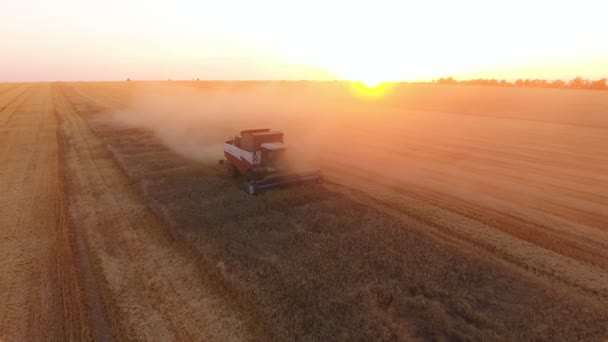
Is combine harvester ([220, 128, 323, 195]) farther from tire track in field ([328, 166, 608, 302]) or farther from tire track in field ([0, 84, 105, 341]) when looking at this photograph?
tire track in field ([0, 84, 105, 341])


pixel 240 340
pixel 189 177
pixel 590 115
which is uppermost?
pixel 590 115

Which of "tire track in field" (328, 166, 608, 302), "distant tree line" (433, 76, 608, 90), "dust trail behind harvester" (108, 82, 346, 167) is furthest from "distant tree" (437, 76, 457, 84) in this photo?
"tire track in field" (328, 166, 608, 302)

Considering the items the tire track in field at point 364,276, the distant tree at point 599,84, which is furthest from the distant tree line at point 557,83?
the tire track in field at point 364,276

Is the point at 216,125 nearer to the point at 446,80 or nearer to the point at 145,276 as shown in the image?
the point at 145,276

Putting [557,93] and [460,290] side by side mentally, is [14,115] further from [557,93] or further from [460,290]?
[557,93]

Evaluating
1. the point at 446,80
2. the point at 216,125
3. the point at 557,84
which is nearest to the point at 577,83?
the point at 557,84

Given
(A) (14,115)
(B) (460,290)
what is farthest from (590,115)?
(A) (14,115)

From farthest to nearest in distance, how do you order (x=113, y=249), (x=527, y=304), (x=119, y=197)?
1. (x=119, y=197)
2. (x=113, y=249)
3. (x=527, y=304)
